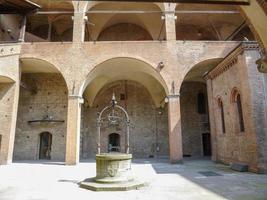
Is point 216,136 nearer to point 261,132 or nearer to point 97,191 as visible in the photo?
point 261,132

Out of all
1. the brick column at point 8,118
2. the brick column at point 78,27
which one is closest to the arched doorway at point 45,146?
the brick column at point 8,118

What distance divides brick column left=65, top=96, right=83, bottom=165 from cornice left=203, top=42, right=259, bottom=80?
876cm

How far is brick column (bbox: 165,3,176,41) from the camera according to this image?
616 inches

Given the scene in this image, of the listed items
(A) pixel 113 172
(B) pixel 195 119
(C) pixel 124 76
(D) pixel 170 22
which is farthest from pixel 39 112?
(B) pixel 195 119

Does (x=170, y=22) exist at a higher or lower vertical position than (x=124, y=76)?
higher

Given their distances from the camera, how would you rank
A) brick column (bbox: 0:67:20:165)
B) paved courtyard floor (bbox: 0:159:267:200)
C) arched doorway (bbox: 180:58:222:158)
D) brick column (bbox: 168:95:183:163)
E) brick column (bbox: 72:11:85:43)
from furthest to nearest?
arched doorway (bbox: 180:58:222:158)
brick column (bbox: 72:11:85:43)
brick column (bbox: 168:95:183:163)
brick column (bbox: 0:67:20:165)
paved courtyard floor (bbox: 0:159:267:200)

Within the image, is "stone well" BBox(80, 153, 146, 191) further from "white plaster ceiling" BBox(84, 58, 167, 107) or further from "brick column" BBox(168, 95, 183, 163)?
"white plaster ceiling" BBox(84, 58, 167, 107)

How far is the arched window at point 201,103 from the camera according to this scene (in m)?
20.0

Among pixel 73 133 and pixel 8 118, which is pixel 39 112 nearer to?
pixel 8 118

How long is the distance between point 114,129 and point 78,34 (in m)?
8.31

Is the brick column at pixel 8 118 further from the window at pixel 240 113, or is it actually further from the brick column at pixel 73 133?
the window at pixel 240 113

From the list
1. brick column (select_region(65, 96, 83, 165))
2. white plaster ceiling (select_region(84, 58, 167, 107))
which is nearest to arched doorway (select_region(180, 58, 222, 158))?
white plaster ceiling (select_region(84, 58, 167, 107))

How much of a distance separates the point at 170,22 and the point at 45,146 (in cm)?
1321

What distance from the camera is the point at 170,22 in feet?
52.5
